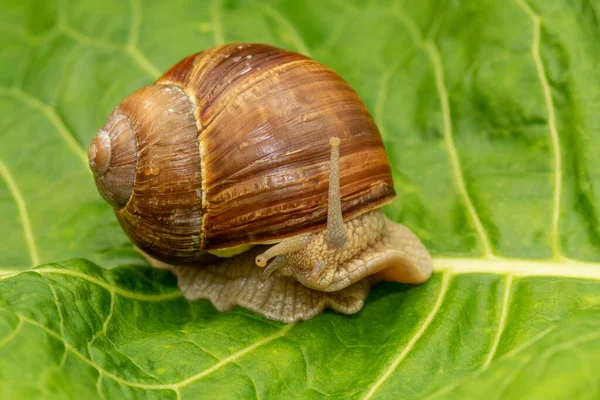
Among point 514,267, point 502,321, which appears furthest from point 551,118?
point 502,321

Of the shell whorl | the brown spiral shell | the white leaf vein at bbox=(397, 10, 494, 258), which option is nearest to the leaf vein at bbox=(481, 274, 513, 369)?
the white leaf vein at bbox=(397, 10, 494, 258)

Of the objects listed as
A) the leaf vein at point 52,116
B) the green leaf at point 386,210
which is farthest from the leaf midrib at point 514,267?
the leaf vein at point 52,116

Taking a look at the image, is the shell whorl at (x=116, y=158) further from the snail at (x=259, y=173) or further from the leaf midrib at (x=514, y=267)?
the leaf midrib at (x=514, y=267)

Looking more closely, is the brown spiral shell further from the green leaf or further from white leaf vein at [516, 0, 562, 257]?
white leaf vein at [516, 0, 562, 257]

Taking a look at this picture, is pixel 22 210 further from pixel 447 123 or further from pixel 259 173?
pixel 447 123

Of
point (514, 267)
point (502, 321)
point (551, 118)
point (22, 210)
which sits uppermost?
point (22, 210)

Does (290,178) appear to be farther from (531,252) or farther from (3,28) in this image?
(3,28)
